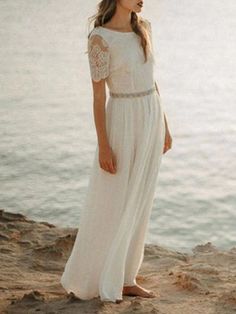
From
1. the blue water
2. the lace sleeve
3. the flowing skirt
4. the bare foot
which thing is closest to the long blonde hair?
the lace sleeve

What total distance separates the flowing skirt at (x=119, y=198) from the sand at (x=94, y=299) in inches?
5.4

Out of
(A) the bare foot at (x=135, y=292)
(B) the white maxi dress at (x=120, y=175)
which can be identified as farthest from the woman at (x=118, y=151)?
(A) the bare foot at (x=135, y=292)

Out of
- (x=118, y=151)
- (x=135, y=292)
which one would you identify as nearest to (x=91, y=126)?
(x=135, y=292)

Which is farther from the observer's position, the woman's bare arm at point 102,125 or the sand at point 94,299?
the sand at point 94,299

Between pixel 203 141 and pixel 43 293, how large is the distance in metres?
4.11

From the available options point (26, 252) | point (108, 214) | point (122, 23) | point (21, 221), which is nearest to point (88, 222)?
point (108, 214)

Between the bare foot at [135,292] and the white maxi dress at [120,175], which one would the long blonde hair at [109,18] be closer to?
the white maxi dress at [120,175]

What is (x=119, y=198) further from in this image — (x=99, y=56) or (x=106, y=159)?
(x=99, y=56)

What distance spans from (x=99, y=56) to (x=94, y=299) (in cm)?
122

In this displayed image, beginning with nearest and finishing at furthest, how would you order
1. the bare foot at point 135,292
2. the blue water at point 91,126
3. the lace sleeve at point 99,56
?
the lace sleeve at point 99,56, the bare foot at point 135,292, the blue water at point 91,126

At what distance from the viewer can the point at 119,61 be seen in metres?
4.16

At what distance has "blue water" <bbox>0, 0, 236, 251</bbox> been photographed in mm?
6984

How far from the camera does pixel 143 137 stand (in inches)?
168

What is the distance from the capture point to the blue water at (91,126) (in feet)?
22.9
